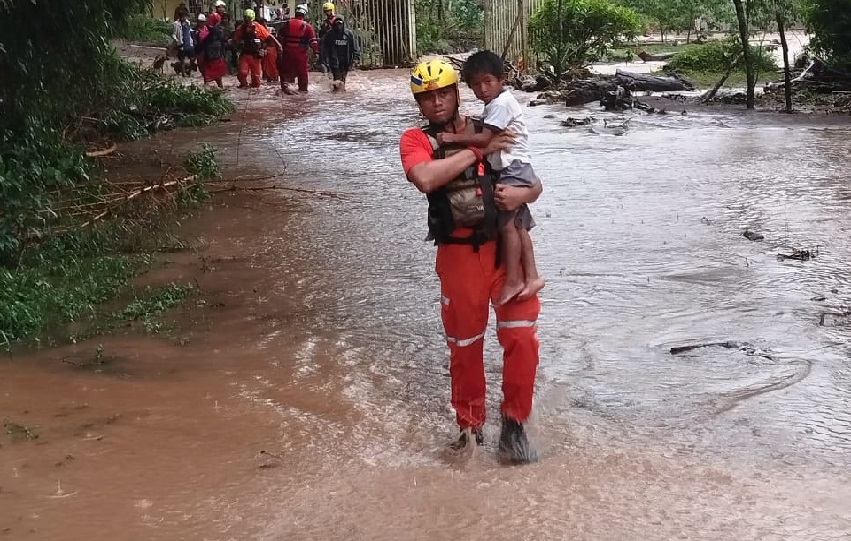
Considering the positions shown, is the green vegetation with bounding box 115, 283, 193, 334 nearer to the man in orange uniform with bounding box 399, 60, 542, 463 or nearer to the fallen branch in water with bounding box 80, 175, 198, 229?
the fallen branch in water with bounding box 80, 175, 198, 229

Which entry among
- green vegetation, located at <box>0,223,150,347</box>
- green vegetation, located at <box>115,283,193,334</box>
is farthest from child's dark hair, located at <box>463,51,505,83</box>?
green vegetation, located at <box>0,223,150,347</box>

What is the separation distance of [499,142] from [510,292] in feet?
1.93

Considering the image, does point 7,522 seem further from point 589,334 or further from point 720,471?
point 589,334

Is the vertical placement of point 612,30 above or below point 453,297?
above

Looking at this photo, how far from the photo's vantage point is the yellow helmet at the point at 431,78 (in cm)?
367

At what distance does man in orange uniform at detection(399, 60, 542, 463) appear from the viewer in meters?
3.70

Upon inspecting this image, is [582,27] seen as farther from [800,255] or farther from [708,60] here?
[800,255]

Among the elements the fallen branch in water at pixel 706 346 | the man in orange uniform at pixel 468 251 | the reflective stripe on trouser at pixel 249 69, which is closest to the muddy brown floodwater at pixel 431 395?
the fallen branch in water at pixel 706 346

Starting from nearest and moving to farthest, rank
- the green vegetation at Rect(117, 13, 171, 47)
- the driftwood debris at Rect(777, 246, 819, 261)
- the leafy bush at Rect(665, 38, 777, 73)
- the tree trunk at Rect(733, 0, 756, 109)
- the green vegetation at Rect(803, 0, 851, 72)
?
the driftwood debris at Rect(777, 246, 819, 261) → the tree trunk at Rect(733, 0, 756, 109) → the green vegetation at Rect(803, 0, 851, 72) → the leafy bush at Rect(665, 38, 777, 73) → the green vegetation at Rect(117, 13, 171, 47)

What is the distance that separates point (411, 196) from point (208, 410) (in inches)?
211

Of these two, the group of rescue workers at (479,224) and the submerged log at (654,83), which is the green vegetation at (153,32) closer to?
the submerged log at (654,83)

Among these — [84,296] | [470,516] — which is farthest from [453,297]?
[84,296]

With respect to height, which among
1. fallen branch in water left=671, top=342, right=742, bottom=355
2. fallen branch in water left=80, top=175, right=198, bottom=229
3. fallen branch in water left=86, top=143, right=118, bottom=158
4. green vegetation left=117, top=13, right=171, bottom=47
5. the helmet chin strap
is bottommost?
fallen branch in water left=671, top=342, right=742, bottom=355

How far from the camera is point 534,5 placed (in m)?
23.2
